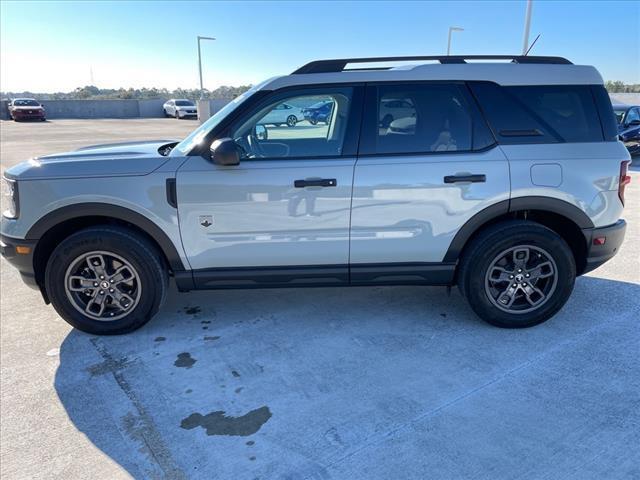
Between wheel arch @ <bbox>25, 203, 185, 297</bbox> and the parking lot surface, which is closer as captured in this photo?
the parking lot surface

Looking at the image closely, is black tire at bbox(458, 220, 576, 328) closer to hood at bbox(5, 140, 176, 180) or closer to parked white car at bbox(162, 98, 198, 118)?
hood at bbox(5, 140, 176, 180)

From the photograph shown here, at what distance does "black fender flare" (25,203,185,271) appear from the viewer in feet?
10.9

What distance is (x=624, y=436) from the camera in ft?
8.05

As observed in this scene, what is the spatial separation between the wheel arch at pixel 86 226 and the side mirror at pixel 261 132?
3.29ft

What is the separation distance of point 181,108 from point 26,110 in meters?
11.1

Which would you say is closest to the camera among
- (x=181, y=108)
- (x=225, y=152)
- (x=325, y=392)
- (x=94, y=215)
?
(x=325, y=392)

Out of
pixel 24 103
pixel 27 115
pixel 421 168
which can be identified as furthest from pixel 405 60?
pixel 24 103

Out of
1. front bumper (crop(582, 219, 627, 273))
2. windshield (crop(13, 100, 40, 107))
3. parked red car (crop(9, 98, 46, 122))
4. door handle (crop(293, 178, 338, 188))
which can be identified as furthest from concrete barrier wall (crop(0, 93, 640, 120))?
front bumper (crop(582, 219, 627, 273))

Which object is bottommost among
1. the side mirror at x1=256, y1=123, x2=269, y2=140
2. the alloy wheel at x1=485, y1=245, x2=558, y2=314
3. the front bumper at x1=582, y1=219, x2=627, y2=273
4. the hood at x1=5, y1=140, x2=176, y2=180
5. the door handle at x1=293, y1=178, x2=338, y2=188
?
the alloy wheel at x1=485, y1=245, x2=558, y2=314

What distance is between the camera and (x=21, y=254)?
341 cm

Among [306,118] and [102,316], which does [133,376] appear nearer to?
[102,316]

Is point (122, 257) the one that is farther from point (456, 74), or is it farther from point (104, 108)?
point (104, 108)

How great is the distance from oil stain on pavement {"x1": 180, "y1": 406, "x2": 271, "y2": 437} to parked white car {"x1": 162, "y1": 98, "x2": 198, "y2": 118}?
37.4 metres

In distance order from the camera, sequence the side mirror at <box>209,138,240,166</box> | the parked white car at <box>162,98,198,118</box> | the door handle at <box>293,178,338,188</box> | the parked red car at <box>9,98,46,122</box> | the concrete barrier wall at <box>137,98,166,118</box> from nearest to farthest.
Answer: the side mirror at <box>209,138,240,166</box>, the door handle at <box>293,178,338,188</box>, the parked red car at <box>9,98,46,122</box>, the parked white car at <box>162,98,198,118</box>, the concrete barrier wall at <box>137,98,166,118</box>
